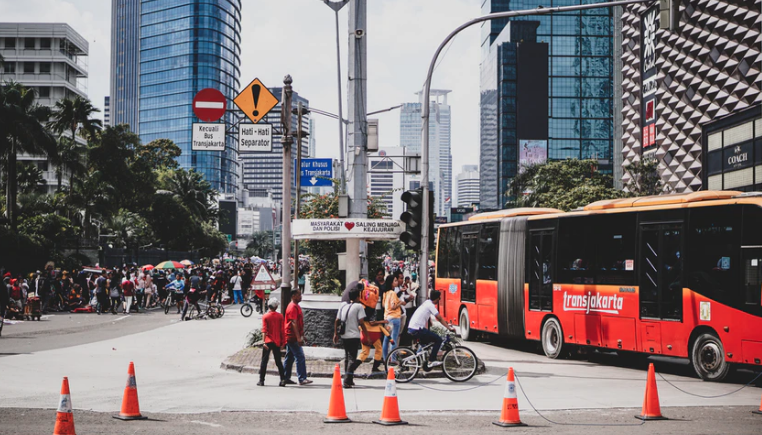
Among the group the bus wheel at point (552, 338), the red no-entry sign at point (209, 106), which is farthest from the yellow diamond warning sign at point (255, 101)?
the bus wheel at point (552, 338)

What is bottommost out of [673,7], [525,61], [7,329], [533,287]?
[7,329]

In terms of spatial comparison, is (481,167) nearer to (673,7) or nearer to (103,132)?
(103,132)

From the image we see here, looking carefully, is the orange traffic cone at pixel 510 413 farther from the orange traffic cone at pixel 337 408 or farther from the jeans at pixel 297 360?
the jeans at pixel 297 360

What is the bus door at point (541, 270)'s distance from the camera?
1914cm

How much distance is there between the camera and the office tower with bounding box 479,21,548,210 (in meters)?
119

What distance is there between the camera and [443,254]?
2588cm

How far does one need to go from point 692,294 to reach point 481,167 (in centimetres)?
13000

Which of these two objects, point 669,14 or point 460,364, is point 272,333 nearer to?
point 460,364

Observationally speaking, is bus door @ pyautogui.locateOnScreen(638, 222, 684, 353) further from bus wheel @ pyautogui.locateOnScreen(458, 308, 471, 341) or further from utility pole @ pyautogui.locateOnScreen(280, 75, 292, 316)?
bus wheel @ pyautogui.locateOnScreen(458, 308, 471, 341)

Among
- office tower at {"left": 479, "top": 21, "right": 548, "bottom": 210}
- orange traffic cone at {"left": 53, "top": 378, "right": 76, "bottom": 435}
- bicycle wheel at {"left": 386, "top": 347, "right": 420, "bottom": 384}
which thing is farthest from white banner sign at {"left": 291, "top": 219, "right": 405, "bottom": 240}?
office tower at {"left": 479, "top": 21, "right": 548, "bottom": 210}

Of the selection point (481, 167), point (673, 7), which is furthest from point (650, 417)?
point (481, 167)

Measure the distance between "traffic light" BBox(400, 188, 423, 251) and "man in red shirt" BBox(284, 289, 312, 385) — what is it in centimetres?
282

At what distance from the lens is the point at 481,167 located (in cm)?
14375

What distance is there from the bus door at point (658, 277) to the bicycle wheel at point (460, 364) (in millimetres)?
3938
